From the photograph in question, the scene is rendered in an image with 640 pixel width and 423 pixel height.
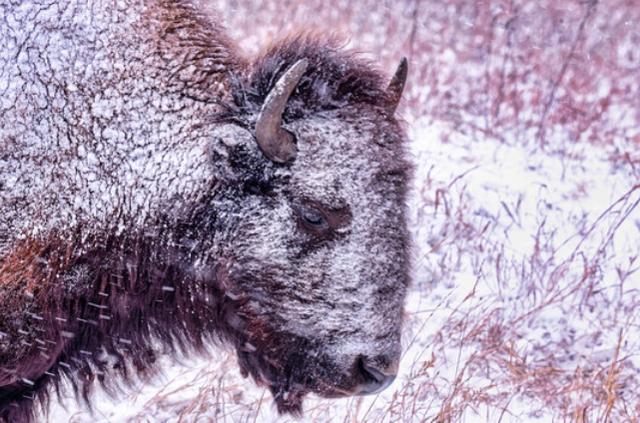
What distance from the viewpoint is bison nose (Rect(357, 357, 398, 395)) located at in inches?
137

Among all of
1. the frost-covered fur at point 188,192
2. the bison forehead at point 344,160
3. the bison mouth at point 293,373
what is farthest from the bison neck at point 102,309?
the bison forehead at point 344,160

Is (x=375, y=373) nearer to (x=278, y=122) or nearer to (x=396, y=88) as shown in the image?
(x=278, y=122)

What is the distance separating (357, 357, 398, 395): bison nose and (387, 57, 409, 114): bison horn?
108cm

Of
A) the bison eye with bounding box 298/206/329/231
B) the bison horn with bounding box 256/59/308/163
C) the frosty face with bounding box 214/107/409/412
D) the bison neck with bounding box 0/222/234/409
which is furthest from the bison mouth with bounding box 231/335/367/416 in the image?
the bison horn with bounding box 256/59/308/163

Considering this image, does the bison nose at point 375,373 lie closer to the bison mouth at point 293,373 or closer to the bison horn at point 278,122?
the bison mouth at point 293,373

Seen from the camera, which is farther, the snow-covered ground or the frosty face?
the snow-covered ground

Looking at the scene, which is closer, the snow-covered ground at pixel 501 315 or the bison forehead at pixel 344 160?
the bison forehead at pixel 344 160

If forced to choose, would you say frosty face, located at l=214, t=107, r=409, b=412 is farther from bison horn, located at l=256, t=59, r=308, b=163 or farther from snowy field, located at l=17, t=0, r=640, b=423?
snowy field, located at l=17, t=0, r=640, b=423

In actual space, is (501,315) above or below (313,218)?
below

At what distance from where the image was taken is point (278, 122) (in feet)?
11.4

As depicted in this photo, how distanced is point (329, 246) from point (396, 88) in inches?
31.8

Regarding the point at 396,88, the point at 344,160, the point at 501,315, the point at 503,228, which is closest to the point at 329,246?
the point at 344,160

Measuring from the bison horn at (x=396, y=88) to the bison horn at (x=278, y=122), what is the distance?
48cm

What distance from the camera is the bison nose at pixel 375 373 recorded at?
3.47 meters
